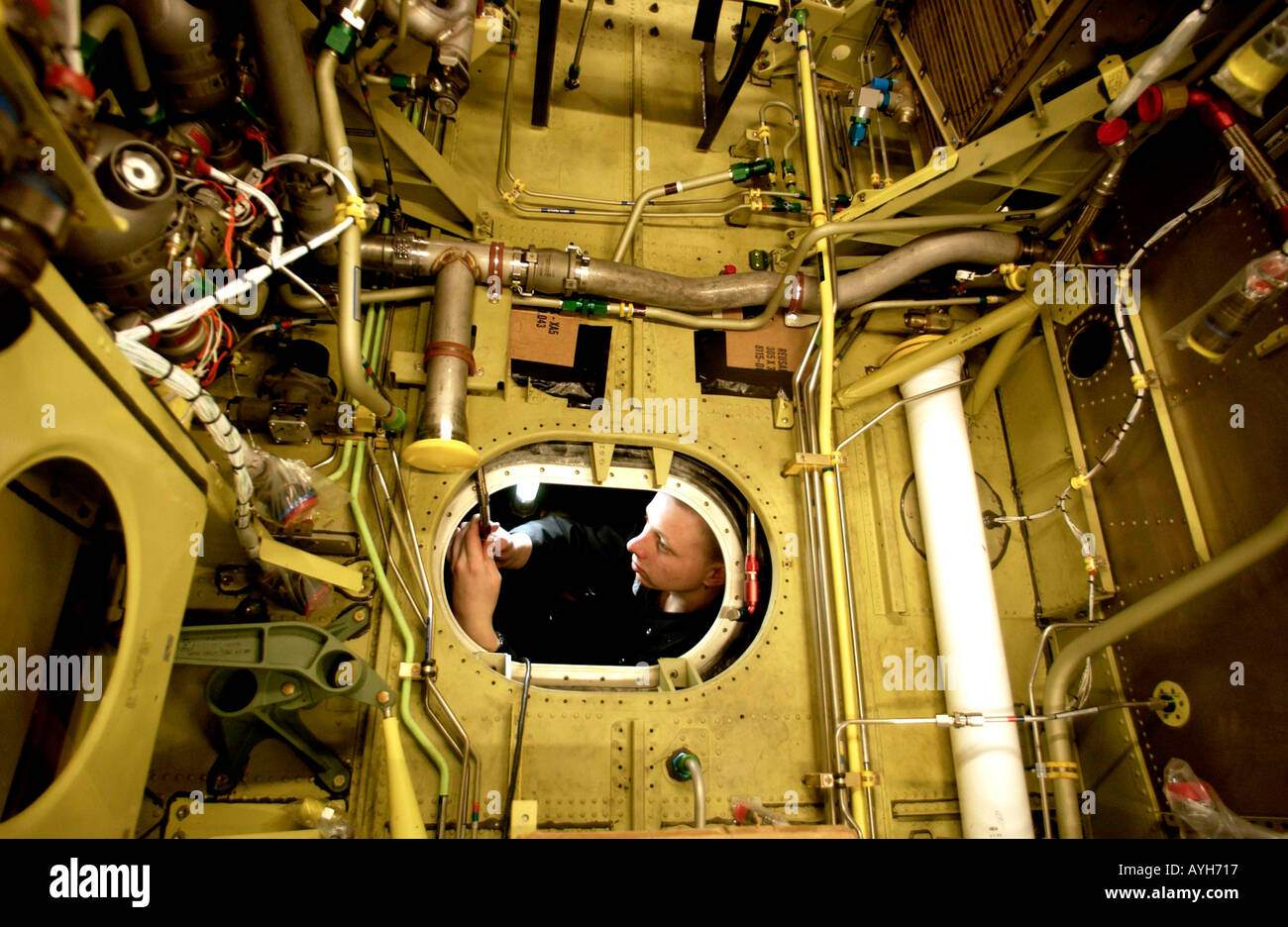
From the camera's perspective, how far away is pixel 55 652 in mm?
1758

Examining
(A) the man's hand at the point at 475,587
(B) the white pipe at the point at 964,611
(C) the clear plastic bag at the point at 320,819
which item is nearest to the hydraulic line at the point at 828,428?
(B) the white pipe at the point at 964,611

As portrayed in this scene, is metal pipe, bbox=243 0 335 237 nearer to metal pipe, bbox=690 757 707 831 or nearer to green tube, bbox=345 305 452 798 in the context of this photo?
green tube, bbox=345 305 452 798

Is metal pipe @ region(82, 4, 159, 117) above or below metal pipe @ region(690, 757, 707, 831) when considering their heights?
above

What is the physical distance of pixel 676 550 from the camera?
14.3 feet

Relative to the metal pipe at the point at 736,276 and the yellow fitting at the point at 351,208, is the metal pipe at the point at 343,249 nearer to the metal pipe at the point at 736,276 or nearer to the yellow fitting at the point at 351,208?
the yellow fitting at the point at 351,208

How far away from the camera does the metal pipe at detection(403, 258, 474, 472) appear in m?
2.71

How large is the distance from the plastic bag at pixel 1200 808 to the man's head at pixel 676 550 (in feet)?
7.85

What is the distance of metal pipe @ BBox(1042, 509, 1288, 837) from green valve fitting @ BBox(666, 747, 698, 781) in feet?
4.82

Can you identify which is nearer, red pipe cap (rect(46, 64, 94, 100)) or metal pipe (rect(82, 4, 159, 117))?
red pipe cap (rect(46, 64, 94, 100))

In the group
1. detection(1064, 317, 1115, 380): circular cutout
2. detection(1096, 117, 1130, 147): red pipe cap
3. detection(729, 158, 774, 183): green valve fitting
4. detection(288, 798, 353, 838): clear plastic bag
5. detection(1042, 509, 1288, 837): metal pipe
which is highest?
detection(729, 158, 774, 183): green valve fitting

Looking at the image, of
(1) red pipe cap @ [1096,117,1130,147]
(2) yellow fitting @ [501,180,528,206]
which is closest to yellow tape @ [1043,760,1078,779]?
(1) red pipe cap @ [1096,117,1130,147]

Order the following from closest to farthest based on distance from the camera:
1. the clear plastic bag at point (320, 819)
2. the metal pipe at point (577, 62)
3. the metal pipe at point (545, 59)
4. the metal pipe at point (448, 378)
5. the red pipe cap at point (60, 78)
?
the red pipe cap at point (60, 78) < the clear plastic bag at point (320, 819) < the metal pipe at point (448, 378) < the metal pipe at point (545, 59) < the metal pipe at point (577, 62)

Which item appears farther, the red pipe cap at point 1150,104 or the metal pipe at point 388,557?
the metal pipe at point 388,557

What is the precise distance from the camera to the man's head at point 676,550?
14.2ft
